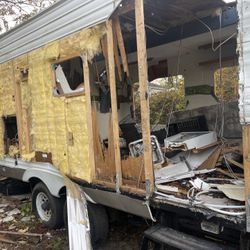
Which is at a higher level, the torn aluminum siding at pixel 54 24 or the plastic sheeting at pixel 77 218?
the torn aluminum siding at pixel 54 24

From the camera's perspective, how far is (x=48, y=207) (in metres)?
5.64

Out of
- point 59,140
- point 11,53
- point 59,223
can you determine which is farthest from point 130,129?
point 11,53

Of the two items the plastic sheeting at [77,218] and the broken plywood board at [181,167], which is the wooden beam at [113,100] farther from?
the plastic sheeting at [77,218]

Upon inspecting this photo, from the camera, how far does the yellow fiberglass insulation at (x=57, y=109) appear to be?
4.34 meters

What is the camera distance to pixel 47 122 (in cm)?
517

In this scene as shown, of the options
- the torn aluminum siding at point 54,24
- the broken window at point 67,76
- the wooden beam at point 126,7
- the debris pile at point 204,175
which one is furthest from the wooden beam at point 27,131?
the wooden beam at point 126,7

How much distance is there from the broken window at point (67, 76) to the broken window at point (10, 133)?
6.38 ft

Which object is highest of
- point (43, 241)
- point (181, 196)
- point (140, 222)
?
point (181, 196)

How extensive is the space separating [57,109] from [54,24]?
1.22m

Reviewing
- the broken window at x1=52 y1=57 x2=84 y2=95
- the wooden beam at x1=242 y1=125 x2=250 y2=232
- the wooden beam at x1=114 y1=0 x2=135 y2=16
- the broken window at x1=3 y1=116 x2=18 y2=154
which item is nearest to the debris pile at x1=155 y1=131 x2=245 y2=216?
the wooden beam at x1=242 y1=125 x2=250 y2=232

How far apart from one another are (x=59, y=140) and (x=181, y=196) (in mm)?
2293

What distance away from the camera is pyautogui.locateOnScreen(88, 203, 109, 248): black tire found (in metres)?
4.64

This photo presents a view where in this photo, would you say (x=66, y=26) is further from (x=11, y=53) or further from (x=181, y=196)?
(x=181, y=196)

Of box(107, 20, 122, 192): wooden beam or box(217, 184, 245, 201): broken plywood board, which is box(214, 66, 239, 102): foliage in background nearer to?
box(107, 20, 122, 192): wooden beam
